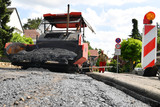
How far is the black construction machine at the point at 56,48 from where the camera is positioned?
7.49 meters

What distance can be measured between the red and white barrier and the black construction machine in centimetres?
304

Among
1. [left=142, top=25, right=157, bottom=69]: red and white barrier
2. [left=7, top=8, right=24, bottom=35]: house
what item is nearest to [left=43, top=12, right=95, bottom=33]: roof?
[left=142, top=25, right=157, bottom=69]: red and white barrier

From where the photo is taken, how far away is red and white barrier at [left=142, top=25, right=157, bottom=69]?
16.2 feet

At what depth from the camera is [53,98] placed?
2.45 m

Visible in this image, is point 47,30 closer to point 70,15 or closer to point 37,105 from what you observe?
point 70,15

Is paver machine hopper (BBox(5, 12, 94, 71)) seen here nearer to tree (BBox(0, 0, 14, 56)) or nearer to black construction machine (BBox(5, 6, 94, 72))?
black construction machine (BBox(5, 6, 94, 72))

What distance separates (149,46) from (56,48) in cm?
440

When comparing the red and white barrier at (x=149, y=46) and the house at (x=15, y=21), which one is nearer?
the red and white barrier at (x=149, y=46)

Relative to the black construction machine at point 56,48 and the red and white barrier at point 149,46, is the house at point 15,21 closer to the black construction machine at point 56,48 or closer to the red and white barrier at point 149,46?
the black construction machine at point 56,48

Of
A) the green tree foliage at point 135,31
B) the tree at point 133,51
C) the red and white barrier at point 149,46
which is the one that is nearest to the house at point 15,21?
the tree at point 133,51

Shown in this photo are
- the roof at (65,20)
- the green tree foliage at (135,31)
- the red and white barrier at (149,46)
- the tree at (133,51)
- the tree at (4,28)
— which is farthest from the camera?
the green tree foliage at (135,31)

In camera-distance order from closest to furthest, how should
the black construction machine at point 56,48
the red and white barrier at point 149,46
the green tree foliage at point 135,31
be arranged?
the red and white barrier at point 149,46 → the black construction machine at point 56,48 → the green tree foliage at point 135,31

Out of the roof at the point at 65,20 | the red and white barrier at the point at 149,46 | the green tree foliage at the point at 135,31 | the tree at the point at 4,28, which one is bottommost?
the red and white barrier at the point at 149,46

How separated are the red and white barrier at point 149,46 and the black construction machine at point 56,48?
3044 millimetres
